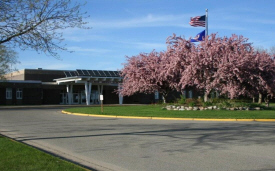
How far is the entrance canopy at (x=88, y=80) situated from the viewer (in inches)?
2065

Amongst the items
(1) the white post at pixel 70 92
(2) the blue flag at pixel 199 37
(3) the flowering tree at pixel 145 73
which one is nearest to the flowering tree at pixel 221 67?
(2) the blue flag at pixel 199 37

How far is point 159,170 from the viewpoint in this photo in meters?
7.62

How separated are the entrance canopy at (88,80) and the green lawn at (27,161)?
4254cm

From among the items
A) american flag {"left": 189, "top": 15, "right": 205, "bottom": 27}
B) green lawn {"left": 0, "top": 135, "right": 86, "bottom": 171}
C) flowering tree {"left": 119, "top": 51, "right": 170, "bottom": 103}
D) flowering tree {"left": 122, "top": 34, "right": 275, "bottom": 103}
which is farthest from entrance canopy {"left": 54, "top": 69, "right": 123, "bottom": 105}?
green lawn {"left": 0, "top": 135, "right": 86, "bottom": 171}

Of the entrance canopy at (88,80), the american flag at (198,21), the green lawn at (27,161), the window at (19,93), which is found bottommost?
the green lawn at (27,161)

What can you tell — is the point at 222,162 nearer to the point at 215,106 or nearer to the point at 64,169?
the point at 64,169

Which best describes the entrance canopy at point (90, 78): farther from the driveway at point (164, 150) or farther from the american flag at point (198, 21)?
Answer: the driveway at point (164, 150)

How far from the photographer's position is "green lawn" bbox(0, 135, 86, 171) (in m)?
7.19

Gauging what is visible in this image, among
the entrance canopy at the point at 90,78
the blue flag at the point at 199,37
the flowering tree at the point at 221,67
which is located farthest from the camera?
the entrance canopy at the point at 90,78

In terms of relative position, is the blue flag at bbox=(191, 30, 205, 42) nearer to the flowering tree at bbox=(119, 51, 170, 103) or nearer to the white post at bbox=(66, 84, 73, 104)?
the flowering tree at bbox=(119, 51, 170, 103)

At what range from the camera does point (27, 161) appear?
25.7ft

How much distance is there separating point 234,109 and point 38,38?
20.4m

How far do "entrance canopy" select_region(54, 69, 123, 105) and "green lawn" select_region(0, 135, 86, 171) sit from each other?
42.5m

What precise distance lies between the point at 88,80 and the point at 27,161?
4509cm
